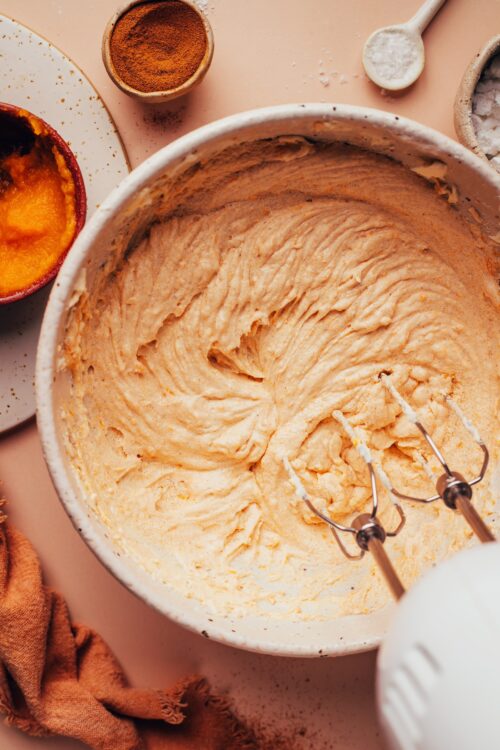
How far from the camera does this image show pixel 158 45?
1184mm

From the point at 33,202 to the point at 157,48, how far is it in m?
0.31

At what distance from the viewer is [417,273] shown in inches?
49.3

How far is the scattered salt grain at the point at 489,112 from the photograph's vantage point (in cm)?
125

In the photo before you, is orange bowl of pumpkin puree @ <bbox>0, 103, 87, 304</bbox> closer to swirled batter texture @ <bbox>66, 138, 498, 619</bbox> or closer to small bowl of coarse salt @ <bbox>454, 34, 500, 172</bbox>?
swirled batter texture @ <bbox>66, 138, 498, 619</bbox>

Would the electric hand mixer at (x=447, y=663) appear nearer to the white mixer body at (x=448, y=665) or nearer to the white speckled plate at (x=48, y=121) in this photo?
the white mixer body at (x=448, y=665)

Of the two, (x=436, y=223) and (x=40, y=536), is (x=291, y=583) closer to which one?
(x=40, y=536)

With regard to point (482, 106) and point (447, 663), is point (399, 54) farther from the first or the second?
point (447, 663)

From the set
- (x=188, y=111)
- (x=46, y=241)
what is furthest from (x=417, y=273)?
(x=46, y=241)

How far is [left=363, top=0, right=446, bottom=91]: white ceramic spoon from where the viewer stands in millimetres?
1269

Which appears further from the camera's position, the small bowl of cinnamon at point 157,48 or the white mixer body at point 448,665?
the small bowl of cinnamon at point 157,48

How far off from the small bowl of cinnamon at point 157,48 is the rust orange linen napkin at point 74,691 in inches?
29.0

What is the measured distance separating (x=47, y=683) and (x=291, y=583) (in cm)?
43

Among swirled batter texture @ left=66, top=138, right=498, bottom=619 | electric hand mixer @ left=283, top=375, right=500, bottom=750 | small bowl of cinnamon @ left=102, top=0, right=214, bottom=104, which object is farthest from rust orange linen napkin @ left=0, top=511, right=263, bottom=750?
small bowl of cinnamon @ left=102, top=0, right=214, bottom=104

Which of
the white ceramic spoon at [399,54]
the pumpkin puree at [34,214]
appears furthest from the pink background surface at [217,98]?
the pumpkin puree at [34,214]
